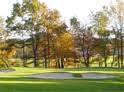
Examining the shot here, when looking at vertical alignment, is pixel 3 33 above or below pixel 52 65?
above

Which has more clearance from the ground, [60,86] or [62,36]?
[62,36]

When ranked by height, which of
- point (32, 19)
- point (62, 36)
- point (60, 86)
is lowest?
point (60, 86)

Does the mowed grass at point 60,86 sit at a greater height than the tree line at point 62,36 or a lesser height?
lesser

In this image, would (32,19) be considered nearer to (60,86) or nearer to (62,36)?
(62,36)

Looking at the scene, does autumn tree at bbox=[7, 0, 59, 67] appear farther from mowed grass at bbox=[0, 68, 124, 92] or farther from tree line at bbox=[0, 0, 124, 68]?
mowed grass at bbox=[0, 68, 124, 92]

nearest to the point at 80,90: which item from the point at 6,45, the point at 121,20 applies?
the point at 121,20

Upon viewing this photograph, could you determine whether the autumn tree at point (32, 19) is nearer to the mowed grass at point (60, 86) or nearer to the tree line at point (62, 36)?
the tree line at point (62, 36)

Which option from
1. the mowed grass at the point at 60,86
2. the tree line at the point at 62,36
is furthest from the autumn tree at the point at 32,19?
the mowed grass at the point at 60,86

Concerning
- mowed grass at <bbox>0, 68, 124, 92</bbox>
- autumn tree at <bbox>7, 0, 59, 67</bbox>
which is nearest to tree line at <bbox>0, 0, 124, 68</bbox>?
autumn tree at <bbox>7, 0, 59, 67</bbox>

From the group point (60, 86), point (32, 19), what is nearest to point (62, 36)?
point (32, 19)

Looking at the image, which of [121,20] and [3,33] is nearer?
[121,20]

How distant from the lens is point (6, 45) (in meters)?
62.1

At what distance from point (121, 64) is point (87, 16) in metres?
9.28

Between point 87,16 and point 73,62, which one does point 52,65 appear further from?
point 87,16
